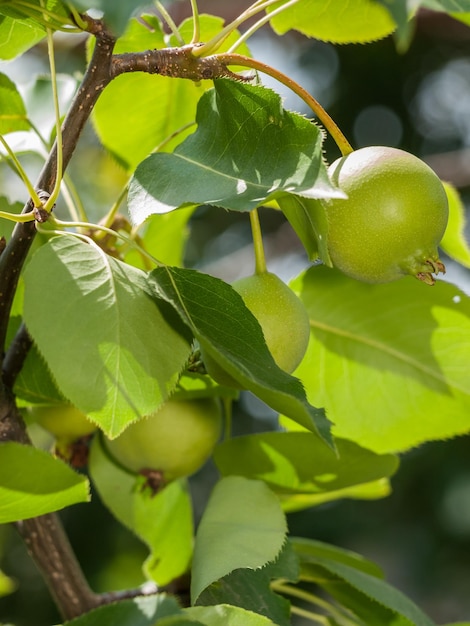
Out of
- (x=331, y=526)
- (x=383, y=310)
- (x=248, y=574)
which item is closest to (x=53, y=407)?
A: (x=248, y=574)

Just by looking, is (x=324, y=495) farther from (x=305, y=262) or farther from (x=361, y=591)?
(x=305, y=262)

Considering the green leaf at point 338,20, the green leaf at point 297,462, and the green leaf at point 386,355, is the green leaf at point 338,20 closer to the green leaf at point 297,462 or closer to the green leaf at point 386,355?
the green leaf at point 386,355

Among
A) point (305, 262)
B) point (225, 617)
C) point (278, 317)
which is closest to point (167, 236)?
point (278, 317)

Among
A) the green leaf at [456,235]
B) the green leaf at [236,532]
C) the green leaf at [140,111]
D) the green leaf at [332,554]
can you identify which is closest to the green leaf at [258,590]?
the green leaf at [236,532]

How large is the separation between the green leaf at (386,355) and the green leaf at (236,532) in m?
0.14

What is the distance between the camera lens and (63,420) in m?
0.87

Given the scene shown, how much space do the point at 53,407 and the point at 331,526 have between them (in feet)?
7.54

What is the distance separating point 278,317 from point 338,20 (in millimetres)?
302

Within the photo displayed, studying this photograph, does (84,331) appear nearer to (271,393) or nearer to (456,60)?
(271,393)

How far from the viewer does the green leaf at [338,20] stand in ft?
2.51

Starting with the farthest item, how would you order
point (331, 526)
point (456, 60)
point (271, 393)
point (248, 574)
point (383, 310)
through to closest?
point (456, 60)
point (331, 526)
point (383, 310)
point (248, 574)
point (271, 393)

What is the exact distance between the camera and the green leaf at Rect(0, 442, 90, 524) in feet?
2.26

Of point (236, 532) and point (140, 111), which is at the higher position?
point (140, 111)

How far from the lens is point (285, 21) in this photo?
2.64 ft
